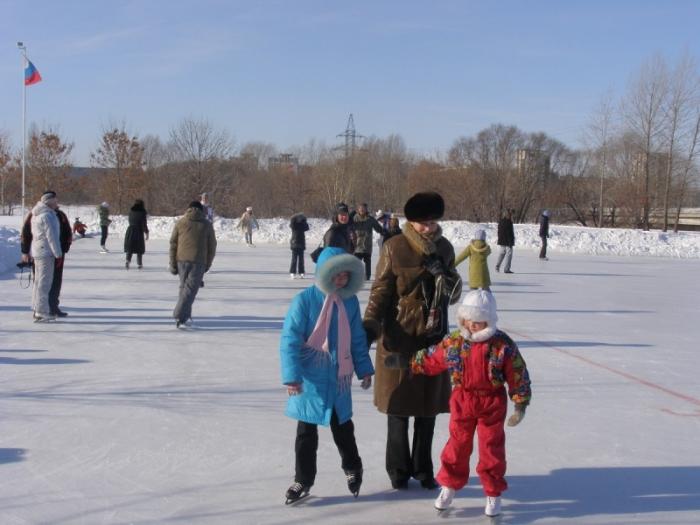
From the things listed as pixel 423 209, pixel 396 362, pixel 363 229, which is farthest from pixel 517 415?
pixel 363 229

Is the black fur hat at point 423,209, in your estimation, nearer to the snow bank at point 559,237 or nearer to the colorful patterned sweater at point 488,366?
the colorful patterned sweater at point 488,366

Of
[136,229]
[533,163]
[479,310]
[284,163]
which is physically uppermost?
[284,163]

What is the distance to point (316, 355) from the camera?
367 centimetres

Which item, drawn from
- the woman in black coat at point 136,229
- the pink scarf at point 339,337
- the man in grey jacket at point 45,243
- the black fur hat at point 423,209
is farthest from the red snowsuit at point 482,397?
the woman in black coat at point 136,229

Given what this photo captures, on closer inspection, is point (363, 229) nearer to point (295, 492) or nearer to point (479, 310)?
point (295, 492)

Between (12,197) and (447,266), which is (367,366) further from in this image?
(12,197)

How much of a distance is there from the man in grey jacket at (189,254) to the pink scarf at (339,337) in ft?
16.9

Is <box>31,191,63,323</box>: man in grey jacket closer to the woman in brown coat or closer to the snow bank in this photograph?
the woman in brown coat

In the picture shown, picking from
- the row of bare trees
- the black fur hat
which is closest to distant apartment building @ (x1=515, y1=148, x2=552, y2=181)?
the row of bare trees

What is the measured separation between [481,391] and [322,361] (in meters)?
0.81

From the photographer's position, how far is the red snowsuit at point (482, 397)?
3.43 metres

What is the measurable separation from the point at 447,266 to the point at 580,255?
2418 centimetres

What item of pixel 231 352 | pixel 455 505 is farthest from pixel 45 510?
pixel 231 352

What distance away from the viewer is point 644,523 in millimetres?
3555
